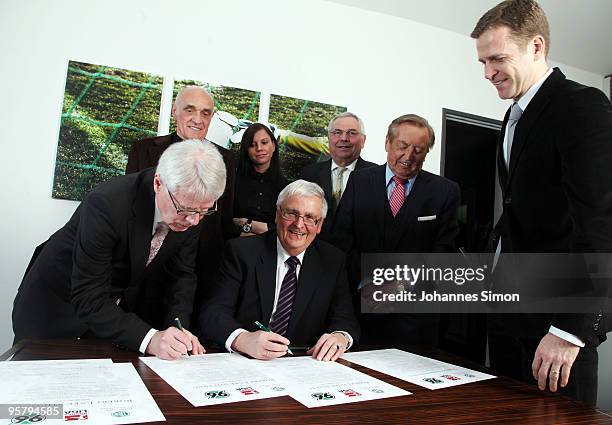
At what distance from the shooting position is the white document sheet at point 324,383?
46.9 inches

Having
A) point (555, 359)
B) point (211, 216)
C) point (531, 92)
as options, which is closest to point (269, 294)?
point (211, 216)

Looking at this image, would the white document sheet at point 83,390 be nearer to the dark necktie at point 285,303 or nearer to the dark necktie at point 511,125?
the dark necktie at point 285,303

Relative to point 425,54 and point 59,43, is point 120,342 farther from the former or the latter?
point 425,54

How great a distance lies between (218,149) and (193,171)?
110cm

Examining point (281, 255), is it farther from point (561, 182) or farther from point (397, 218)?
point (561, 182)

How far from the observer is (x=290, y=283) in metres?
2.09

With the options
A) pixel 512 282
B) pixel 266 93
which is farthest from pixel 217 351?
pixel 266 93

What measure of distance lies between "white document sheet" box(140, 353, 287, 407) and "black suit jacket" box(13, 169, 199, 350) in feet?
0.72

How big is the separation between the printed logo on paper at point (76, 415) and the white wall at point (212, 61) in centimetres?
264

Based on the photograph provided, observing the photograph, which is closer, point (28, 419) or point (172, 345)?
point (28, 419)

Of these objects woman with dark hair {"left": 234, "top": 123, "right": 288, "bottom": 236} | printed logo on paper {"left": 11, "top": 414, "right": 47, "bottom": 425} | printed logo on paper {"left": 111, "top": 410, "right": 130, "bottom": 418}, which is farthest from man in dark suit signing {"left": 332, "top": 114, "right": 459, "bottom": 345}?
printed logo on paper {"left": 11, "top": 414, "right": 47, "bottom": 425}

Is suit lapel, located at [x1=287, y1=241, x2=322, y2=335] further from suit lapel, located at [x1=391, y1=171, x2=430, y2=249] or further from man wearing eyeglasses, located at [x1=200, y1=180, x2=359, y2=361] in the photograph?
suit lapel, located at [x1=391, y1=171, x2=430, y2=249]

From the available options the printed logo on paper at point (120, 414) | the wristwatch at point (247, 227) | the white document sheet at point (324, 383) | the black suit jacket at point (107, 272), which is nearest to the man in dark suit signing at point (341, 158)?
the wristwatch at point (247, 227)

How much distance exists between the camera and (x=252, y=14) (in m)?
3.87
